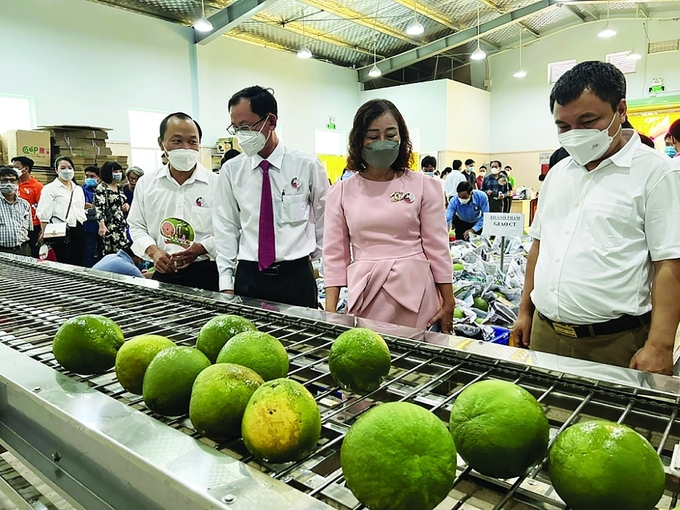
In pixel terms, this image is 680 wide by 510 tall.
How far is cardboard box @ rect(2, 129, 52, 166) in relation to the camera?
23.4 feet

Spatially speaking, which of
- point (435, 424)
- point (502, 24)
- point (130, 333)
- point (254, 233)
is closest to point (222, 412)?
point (435, 424)

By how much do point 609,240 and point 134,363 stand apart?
4.49ft

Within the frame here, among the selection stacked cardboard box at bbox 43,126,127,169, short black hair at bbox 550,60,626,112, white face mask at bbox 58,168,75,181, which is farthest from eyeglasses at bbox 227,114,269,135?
stacked cardboard box at bbox 43,126,127,169

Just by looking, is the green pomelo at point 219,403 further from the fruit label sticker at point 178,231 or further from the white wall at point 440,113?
the white wall at point 440,113

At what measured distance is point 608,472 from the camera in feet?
1.72

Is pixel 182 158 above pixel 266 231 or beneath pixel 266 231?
above

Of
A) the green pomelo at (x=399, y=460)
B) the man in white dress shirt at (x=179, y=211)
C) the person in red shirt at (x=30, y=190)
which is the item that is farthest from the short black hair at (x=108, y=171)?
the green pomelo at (x=399, y=460)

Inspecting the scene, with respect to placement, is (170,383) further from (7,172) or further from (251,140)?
(7,172)

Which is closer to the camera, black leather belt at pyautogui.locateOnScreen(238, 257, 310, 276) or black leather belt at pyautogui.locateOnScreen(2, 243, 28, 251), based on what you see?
black leather belt at pyautogui.locateOnScreen(238, 257, 310, 276)

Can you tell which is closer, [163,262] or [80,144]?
[163,262]

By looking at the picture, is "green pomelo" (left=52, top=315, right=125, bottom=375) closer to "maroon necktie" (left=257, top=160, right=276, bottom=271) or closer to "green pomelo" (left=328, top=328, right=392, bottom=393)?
"green pomelo" (left=328, top=328, right=392, bottom=393)

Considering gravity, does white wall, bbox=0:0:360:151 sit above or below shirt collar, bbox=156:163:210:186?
above

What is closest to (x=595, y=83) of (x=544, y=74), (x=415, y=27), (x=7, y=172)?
(x=7, y=172)

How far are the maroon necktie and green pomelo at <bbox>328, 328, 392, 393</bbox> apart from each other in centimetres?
137
